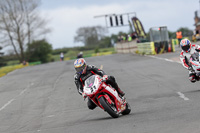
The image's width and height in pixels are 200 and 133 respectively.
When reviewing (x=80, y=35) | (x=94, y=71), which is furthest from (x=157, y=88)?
(x=80, y=35)

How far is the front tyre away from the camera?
8.72 meters

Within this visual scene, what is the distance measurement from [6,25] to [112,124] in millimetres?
69086

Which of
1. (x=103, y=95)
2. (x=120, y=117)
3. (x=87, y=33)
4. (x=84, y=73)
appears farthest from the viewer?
(x=87, y=33)

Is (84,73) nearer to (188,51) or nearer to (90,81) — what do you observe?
(90,81)

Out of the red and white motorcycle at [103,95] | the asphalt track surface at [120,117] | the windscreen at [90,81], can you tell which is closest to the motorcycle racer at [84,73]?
the red and white motorcycle at [103,95]

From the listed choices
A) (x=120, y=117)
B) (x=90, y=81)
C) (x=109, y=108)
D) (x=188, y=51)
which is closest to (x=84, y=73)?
(x=90, y=81)

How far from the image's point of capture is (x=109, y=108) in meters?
8.78

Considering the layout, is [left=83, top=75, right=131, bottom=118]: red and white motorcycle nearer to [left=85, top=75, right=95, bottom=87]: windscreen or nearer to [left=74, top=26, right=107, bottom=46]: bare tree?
[left=85, top=75, right=95, bottom=87]: windscreen

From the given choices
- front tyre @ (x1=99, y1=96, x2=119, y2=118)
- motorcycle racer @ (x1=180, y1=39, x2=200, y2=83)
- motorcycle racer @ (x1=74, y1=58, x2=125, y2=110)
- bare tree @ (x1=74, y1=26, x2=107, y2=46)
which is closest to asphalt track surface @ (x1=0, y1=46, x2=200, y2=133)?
front tyre @ (x1=99, y1=96, x2=119, y2=118)

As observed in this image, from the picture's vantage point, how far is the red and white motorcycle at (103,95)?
28.9ft

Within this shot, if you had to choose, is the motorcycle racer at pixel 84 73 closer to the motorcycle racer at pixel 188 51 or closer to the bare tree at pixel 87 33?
the motorcycle racer at pixel 188 51

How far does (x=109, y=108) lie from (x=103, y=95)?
1.12ft

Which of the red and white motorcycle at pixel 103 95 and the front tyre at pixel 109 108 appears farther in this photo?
the red and white motorcycle at pixel 103 95

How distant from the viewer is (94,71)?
955 centimetres
